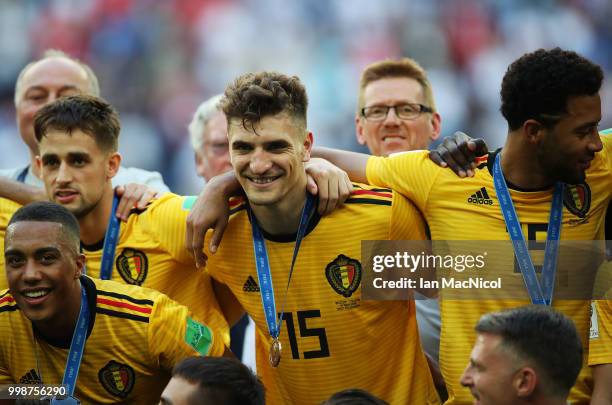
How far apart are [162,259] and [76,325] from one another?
67 cm

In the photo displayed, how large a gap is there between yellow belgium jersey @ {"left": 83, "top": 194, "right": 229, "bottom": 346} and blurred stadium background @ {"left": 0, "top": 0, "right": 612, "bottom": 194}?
4.61 meters

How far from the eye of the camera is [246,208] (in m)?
4.87

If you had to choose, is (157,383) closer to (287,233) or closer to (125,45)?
(287,233)

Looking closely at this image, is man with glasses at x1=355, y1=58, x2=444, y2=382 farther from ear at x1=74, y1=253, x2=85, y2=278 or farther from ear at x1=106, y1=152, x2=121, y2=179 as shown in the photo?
ear at x1=74, y1=253, x2=85, y2=278

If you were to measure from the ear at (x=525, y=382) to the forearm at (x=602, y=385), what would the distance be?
87cm

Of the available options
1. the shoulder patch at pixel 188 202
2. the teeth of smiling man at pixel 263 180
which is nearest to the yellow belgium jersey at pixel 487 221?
the teeth of smiling man at pixel 263 180

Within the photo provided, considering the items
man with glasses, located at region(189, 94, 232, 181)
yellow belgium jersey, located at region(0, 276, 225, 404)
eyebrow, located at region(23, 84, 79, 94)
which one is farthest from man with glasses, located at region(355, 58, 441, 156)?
yellow belgium jersey, located at region(0, 276, 225, 404)

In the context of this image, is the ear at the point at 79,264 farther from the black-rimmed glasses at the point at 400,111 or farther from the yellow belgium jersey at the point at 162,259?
the black-rimmed glasses at the point at 400,111

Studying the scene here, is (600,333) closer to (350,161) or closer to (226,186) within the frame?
(350,161)

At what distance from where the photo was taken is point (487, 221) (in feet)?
14.8

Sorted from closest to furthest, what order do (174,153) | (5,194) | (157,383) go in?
(157,383), (5,194), (174,153)

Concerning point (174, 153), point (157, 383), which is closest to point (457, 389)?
point (157, 383)

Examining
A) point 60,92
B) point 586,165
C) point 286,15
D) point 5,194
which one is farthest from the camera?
point 286,15

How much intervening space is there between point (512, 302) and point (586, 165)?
25.0 inches
